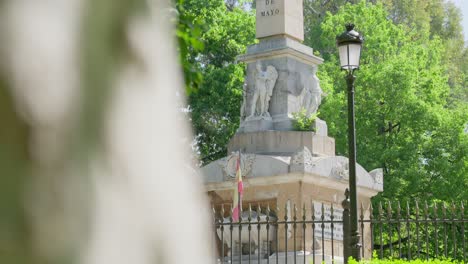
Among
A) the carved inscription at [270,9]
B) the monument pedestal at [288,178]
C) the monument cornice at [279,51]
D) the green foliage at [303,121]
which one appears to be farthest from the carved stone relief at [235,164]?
the carved inscription at [270,9]

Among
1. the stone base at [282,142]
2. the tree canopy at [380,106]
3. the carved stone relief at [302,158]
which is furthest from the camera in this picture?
the tree canopy at [380,106]

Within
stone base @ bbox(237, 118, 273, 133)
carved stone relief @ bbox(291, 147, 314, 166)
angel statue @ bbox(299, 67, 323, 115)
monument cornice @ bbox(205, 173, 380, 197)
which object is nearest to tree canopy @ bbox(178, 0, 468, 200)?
angel statue @ bbox(299, 67, 323, 115)

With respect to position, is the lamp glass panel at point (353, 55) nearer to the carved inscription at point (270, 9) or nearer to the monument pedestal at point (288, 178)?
the monument pedestal at point (288, 178)

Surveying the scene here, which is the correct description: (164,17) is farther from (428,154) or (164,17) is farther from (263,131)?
(428,154)

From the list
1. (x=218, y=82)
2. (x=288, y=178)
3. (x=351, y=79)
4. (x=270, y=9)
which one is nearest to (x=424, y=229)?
(x=218, y=82)

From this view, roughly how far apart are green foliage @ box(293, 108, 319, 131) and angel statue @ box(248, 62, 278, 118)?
0.61m

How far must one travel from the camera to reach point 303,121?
17797 mm

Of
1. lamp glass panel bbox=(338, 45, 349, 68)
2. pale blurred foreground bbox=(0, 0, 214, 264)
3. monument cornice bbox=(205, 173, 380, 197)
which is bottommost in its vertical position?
pale blurred foreground bbox=(0, 0, 214, 264)

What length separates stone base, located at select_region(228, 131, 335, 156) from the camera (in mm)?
17375

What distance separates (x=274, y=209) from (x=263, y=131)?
5.79 feet

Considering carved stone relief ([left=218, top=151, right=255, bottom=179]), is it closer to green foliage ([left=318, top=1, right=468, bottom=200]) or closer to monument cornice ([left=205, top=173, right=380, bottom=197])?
monument cornice ([left=205, top=173, right=380, bottom=197])

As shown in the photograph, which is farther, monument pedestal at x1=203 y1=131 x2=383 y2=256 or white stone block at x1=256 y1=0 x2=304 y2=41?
white stone block at x1=256 y1=0 x2=304 y2=41

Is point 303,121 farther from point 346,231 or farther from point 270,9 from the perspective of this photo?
point 346,231

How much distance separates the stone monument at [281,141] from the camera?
16406mm
